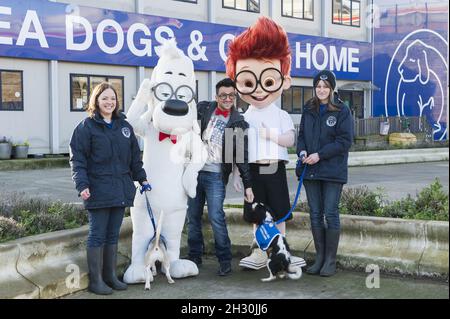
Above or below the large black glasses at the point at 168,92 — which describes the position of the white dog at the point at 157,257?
below

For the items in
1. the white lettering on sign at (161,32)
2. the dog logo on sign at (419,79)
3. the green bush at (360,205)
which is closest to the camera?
the green bush at (360,205)

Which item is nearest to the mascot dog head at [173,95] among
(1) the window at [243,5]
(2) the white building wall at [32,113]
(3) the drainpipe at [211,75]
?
(2) the white building wall at [32,113]

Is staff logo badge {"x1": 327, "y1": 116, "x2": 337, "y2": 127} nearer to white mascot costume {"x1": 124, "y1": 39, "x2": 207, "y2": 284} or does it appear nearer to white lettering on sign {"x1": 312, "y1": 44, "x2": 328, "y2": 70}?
white mascot costume {"x1": 124, "y1": 39, "x2": 207, "y2": 284}

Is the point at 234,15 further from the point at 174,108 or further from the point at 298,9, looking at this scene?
the point at 174,108

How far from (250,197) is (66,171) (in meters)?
10.8

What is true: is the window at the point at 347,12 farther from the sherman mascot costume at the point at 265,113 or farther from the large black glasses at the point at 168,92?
the large black glasses at the point at 168,92

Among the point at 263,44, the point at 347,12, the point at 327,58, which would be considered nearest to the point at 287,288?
the point at 263,44

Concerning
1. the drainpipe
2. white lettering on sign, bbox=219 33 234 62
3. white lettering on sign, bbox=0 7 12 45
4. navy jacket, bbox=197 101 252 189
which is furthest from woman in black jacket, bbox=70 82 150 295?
white lettering on sign, bbox=219 33 234 62

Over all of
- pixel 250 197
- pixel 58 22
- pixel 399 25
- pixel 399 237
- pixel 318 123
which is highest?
pixel 399 25

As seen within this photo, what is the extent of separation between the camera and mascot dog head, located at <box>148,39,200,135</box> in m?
5.21

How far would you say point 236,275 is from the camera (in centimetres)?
553

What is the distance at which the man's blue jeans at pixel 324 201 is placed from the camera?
17.5ft
